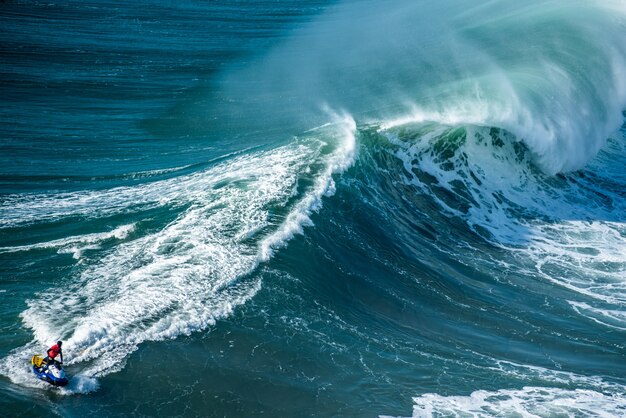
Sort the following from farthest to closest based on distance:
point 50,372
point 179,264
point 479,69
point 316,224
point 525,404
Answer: point 479,69 → point 316,224 → point 179,264 → point 525,404 → point 50,372

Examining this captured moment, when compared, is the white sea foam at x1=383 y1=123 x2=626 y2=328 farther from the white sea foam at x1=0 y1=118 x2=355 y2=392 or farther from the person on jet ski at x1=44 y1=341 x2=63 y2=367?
the person on jet ski at x1=44 y1=341 x2=63 y2=367

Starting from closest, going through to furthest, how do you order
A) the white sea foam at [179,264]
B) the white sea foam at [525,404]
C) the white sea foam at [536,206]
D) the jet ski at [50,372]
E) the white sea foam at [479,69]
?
1. the jet ski at [50,372]
2. the white sea foam at [525,404]
3. the white sea foam at [179,264]
4. the white sea foam at [536,206]
5. the white sea foam at [479,69]

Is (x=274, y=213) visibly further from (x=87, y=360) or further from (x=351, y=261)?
(x=87, y=360)

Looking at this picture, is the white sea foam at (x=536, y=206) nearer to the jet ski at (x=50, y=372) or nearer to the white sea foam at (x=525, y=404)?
the white sea foam at (x=525, y=404)

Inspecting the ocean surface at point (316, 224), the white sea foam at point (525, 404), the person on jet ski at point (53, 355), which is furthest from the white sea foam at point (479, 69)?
the person on jet ski at point (53, 355)

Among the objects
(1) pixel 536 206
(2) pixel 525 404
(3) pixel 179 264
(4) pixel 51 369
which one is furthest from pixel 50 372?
(1) pixel 536 206

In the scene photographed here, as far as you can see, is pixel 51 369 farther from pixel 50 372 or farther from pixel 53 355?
pixel 53 355
